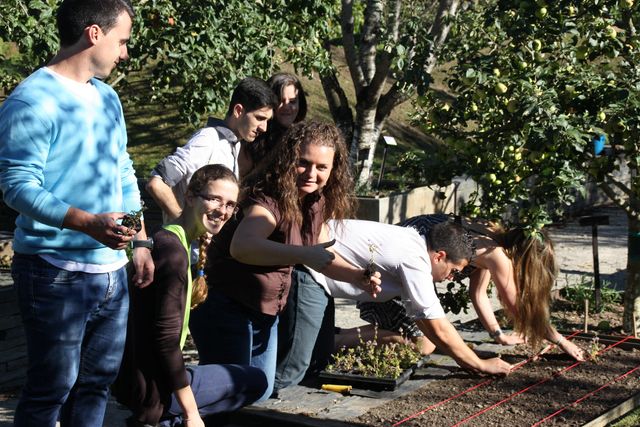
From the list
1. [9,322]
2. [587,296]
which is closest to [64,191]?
[9,322]

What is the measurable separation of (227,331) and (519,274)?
1919 millimetres

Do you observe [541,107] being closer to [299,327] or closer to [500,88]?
[500,88]

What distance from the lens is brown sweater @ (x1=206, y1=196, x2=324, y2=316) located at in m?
4.66

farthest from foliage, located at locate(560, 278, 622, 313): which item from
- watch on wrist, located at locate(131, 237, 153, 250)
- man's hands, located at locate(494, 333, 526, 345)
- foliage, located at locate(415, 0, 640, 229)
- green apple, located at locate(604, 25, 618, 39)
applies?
watch on wrist, located at locate(131, 237, 153, 250)

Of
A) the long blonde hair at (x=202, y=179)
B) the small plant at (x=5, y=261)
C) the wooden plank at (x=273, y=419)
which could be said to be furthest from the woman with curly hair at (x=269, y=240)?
the small plant at (x=5, y=261)

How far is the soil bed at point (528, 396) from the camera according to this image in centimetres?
455

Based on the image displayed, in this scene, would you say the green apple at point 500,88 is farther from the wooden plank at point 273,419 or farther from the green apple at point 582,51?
the wooden plank at point 273,419

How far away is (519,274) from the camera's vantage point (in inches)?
226

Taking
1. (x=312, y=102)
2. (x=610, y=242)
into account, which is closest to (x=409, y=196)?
(x=610, y=242)

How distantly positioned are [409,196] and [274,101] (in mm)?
5834

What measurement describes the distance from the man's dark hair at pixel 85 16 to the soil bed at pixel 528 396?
81.7 inches

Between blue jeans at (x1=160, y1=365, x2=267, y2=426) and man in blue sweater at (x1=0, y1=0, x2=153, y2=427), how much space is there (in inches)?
24.7

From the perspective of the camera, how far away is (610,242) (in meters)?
11.7

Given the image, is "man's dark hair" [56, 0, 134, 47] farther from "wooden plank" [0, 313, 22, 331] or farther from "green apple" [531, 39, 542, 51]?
"green apple" [531, 39, 542, 51]
